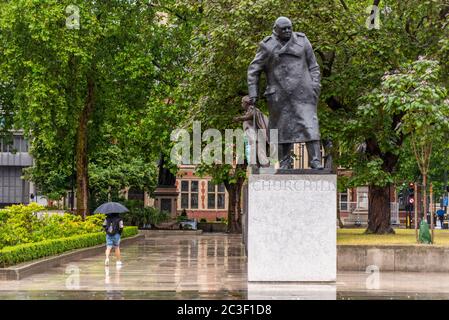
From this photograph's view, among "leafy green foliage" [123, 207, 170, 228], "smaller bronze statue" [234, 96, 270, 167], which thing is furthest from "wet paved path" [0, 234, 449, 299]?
"leafy green foliage" [123, 207, 170, 228]

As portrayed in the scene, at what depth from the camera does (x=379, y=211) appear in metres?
31.3

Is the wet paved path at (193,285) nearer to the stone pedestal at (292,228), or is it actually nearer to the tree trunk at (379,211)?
the stone pedestal at (292,228)

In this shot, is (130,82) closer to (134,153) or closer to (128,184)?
(134,153)

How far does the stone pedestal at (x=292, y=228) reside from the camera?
19.2 m

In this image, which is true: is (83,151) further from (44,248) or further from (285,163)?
(285,163)

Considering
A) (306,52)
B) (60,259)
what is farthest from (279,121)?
(60,259)

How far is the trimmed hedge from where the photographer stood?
22700 millimetres

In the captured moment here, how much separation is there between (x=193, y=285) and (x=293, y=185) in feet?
9.10

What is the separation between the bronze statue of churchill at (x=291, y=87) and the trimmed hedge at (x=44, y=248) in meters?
7.12

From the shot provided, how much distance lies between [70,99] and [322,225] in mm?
26673

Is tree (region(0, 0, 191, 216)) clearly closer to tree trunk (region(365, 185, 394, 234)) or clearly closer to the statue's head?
tree trunk (region(365, 185, 394, 234))

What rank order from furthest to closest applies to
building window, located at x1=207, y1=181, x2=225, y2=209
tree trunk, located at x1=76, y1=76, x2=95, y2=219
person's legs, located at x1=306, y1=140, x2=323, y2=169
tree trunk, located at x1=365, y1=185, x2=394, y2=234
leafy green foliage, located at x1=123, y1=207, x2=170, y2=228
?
1. building window, located at x1=207, y1=181, x2=225, y2=209
2. leafy green foliage, located at x1=123, y1=207, x2=170, y2=228
3. tree trunk, located at x1=76, y1=76, x2=95, y2=219
4. tree trunk, located at x1=365, y1=185, x2=394, y2=234
5. person's legs, located at x1=306, y1=140, x2=323, y2=169

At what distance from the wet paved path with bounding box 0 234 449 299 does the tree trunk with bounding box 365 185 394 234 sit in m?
6.22

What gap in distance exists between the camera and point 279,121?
19641mm
